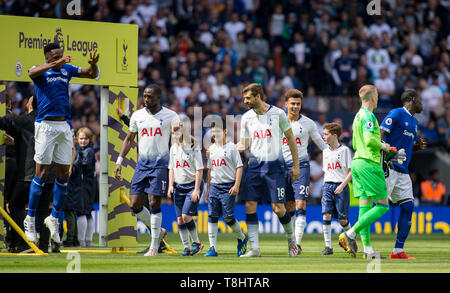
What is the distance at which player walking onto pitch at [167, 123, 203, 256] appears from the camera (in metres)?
13.3

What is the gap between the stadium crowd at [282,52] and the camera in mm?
24641

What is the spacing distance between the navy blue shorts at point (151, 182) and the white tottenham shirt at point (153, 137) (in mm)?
102

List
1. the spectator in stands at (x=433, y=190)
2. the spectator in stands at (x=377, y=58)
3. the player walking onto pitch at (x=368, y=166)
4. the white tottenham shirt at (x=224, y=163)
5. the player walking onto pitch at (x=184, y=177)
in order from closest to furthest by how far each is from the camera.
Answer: the player walking onto pitch at (x=368, y=166) < the white tottenham shirt at (x=224, y=163) < the player walking onto pitch at (x=184, y=177) < the spectator in stands at (x=433, y=190) < the spectator in stands at (x=377, y=58)

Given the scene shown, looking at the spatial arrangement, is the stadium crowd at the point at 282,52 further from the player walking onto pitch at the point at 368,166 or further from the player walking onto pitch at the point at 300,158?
the player walking onto pitch at the point at 368,166

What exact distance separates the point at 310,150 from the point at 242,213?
2.96 m

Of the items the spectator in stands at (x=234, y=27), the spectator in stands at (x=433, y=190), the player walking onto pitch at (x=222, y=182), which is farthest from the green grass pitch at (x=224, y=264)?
the spectator in stands at (x=234, y=27)

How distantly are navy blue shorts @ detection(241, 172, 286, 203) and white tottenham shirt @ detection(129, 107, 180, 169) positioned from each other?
1.35 metres

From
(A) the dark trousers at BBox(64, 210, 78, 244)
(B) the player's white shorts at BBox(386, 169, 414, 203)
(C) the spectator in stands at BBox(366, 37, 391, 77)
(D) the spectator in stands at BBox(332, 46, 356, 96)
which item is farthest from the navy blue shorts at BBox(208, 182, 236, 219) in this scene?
(C) the spectator in stands at BBox(366, 37, 391, 77)

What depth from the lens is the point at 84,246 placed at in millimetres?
15883

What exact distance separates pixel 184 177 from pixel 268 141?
1.76 metres

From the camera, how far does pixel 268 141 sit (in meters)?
12.4

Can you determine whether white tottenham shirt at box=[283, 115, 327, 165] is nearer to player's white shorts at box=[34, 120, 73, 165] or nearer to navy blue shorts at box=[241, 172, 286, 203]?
navy blue shorts at box=[241, 172, 286, 203]
